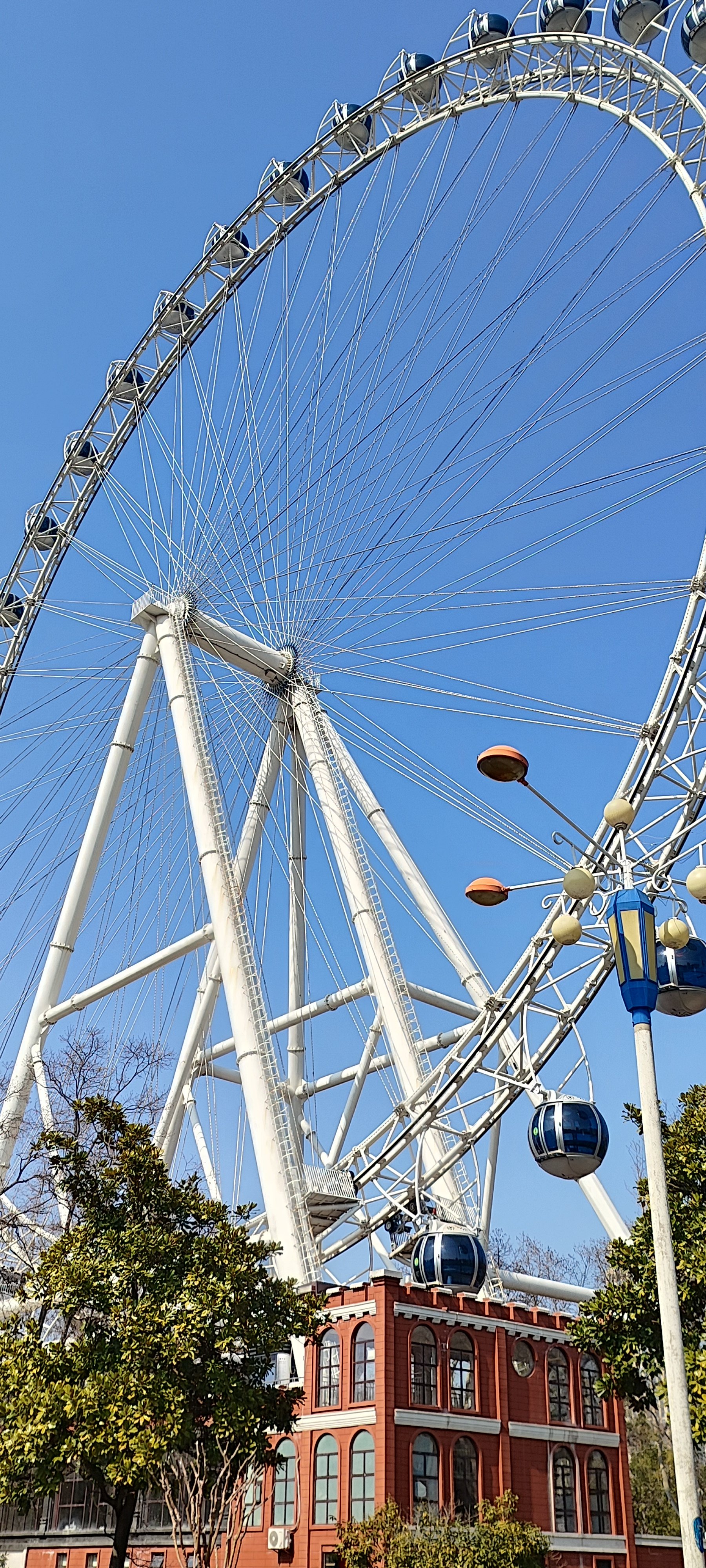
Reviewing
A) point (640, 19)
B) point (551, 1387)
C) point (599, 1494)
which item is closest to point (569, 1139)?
point (551, 1387)

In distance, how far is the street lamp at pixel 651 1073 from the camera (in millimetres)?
12023

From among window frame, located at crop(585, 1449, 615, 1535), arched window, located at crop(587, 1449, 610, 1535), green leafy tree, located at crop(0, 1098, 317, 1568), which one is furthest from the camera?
arched window, located at crop(587, 1449, 610, 1535)

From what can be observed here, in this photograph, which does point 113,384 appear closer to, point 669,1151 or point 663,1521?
point 669,1151

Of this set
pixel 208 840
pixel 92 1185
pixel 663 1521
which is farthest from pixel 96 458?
pixel 663 1521

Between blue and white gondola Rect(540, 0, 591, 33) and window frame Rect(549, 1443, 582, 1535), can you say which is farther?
blue and white gondola Rect(540, 0, 591, 33)

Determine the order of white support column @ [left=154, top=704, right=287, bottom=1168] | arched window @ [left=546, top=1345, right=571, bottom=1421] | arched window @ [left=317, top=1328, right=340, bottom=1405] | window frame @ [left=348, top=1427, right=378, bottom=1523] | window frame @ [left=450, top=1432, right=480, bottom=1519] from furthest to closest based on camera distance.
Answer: white support column @ [left=154, top=704, right=287, bottom=1168]
arched window @ [left=546, top=1345, right=571, bottom=1421]
arched window @ [left=317, top=1328, right=340, bottom=1405]
window frame @ [left=450, top=1432, right=480, bottom=1519]
window frame @ [left=348, top=1427, right=378, bottom=1523]

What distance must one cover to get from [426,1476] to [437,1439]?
80cm

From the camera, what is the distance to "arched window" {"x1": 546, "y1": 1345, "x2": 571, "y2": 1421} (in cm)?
3338

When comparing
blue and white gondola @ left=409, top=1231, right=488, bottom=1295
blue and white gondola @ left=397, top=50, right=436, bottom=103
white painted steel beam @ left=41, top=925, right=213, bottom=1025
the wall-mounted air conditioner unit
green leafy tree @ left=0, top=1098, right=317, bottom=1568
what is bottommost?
the wall-mounted air conditioner unit

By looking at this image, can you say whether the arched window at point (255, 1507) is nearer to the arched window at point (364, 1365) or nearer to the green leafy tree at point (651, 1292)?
the arched window at point (364, 1365)

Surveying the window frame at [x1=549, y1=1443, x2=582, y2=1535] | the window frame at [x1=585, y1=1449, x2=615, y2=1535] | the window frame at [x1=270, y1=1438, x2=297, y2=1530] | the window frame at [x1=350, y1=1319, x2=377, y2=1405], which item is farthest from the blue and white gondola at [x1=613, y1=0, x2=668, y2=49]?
the window frame at [x1=585, y1=1449, x2=615, y2=1535]

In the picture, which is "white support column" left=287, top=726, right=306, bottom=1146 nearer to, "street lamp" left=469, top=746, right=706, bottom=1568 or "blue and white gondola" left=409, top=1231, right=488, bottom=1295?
"blue and white gondola" left=409, top=1231, right=488, bottom=1295

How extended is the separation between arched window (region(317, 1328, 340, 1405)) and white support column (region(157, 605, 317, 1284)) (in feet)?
6.76

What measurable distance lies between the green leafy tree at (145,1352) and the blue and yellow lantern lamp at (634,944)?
12088 millimetres
